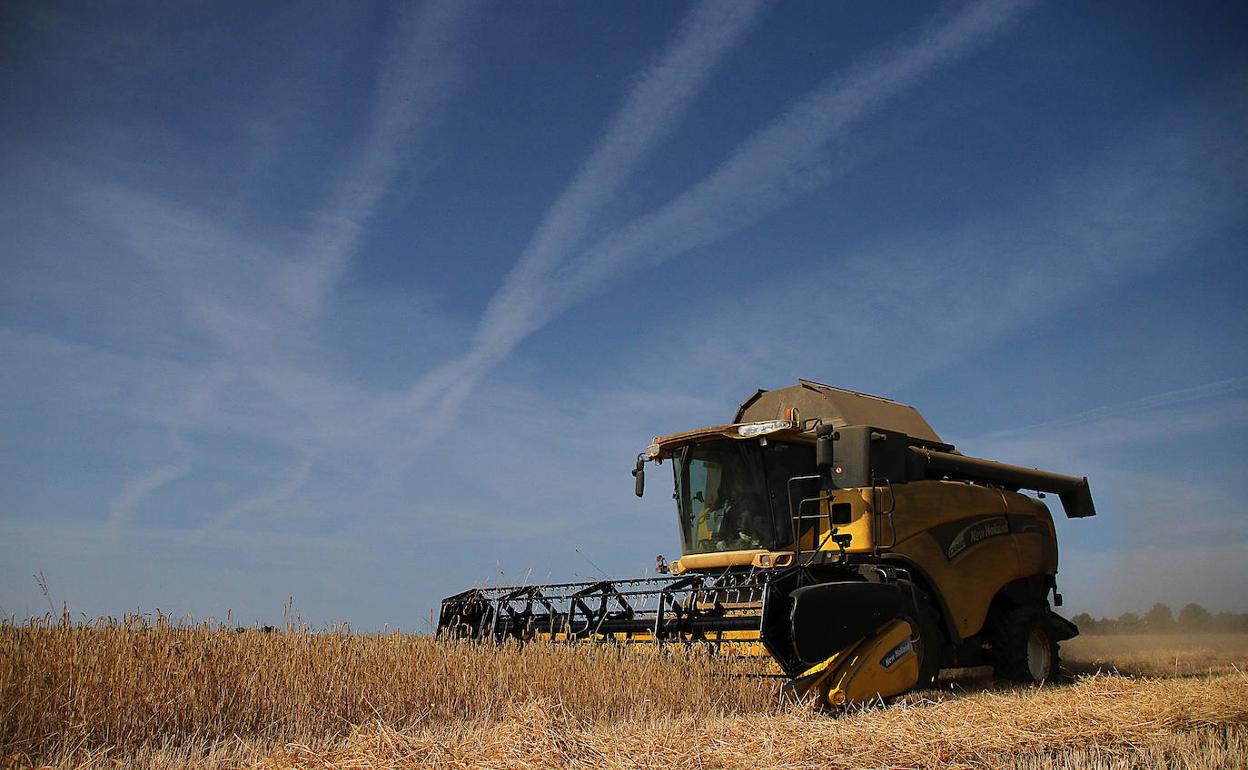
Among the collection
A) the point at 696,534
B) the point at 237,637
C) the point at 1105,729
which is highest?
the point at 696,534

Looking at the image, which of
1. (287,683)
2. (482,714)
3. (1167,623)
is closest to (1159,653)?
(1167,623)

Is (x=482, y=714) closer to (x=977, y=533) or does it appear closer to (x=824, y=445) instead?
(x=824, y=445)

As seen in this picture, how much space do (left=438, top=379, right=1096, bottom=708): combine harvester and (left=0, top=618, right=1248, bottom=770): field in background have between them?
1.46 ft

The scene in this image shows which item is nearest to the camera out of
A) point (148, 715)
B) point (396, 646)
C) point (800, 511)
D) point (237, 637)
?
point (148, 715)

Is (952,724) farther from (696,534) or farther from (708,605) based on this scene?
(696,534)

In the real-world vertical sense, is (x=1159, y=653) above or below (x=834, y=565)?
below

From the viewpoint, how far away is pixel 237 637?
623 cm

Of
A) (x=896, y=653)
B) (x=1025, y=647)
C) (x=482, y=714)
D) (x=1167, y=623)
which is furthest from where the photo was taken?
(x=1167, y=623)

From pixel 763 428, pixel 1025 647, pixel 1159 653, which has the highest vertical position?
pixel 763 428

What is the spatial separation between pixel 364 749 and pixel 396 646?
2411 mm

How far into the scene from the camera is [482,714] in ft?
19.5

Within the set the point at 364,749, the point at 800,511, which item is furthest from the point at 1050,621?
the point at 364,749

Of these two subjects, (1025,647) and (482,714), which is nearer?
(482,714)

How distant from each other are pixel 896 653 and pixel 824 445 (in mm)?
1809
